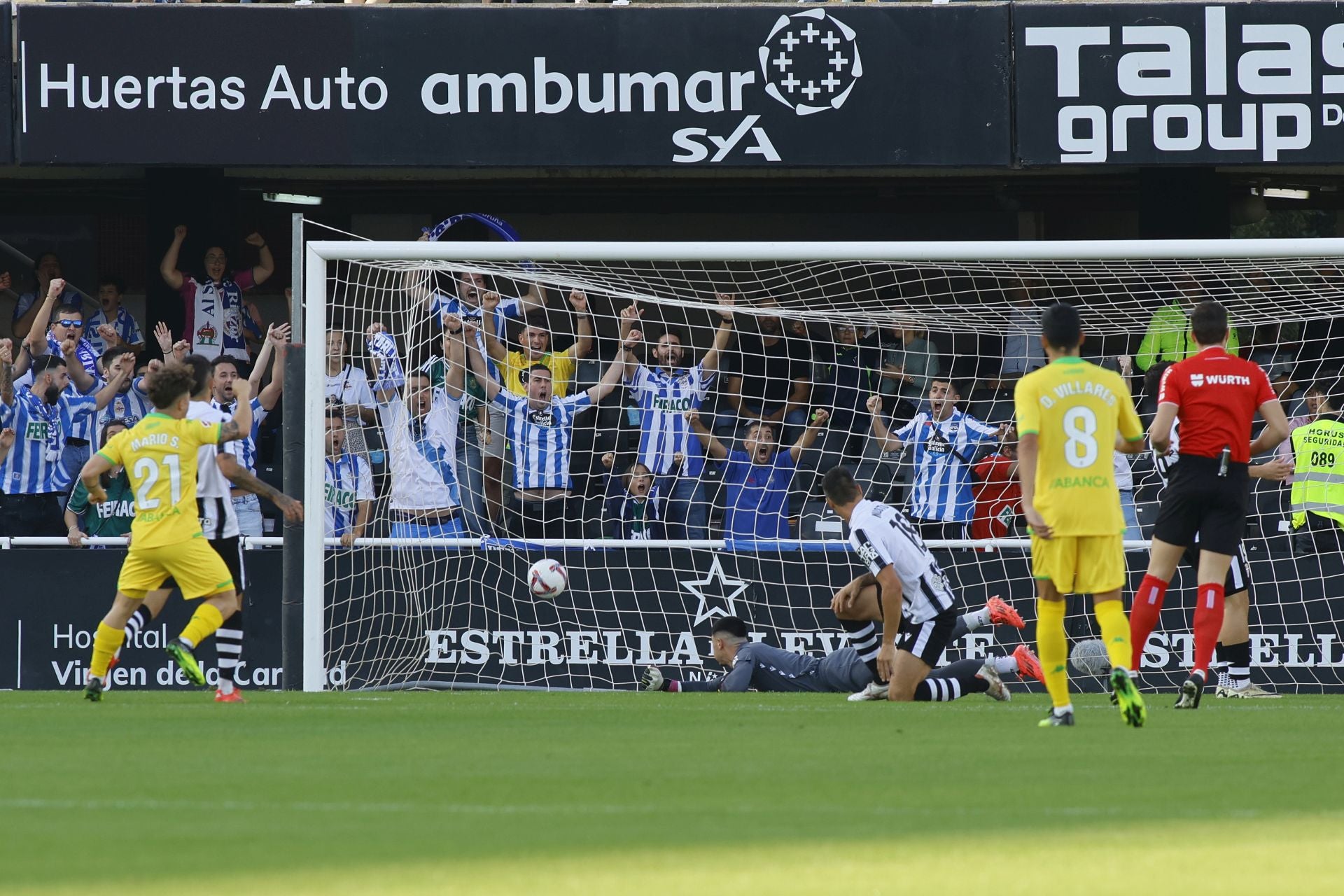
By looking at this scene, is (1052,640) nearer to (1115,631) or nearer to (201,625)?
(1115,631)

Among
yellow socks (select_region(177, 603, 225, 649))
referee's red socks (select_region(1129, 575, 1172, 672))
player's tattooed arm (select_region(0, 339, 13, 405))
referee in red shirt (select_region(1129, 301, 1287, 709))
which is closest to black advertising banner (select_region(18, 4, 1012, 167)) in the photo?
player's tattooed arm (select_region(0, 339, 13, 405))

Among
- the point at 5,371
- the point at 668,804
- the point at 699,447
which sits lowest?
the point at 668,804

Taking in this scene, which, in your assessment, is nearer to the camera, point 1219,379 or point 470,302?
point 1219,379

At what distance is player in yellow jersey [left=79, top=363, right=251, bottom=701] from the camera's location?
10.8 meters

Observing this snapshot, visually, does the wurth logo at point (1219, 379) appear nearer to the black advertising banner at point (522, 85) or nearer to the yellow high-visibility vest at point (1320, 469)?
the yellow high-visibility vest at point (1320, 469)

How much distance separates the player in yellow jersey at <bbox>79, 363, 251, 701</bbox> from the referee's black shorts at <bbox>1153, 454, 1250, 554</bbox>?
204 inches

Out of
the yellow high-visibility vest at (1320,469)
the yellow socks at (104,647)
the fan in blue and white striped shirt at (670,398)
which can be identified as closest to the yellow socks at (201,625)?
the yellow socks at (104,647)

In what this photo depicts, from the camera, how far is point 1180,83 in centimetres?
1492

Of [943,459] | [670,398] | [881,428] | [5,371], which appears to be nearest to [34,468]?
[5,371]

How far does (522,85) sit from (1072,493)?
7.70m

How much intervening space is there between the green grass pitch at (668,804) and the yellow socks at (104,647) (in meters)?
0.96

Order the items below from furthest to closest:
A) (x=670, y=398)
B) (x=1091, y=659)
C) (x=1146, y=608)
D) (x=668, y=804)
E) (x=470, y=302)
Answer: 1. (x=470, y=302)
2. (x=670, y=398)
3. (x=1091, y=659)
4. (x=1146, y=608)
5. (x=668, y=804)

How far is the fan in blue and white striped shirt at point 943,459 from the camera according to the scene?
14211 mm

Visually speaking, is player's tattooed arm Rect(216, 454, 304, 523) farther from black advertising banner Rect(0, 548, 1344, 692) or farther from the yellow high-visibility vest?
the yellow high-visibility vest
